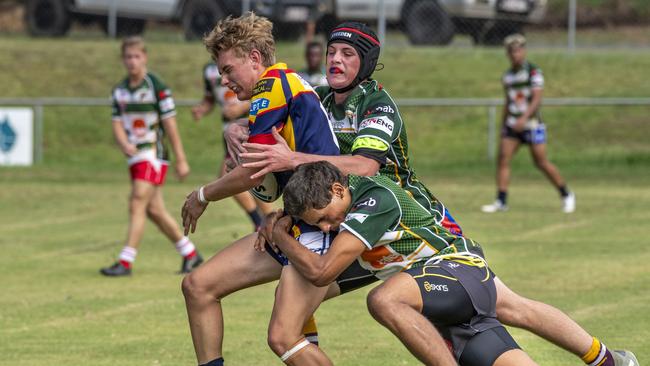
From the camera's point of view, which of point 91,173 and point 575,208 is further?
point 91,173

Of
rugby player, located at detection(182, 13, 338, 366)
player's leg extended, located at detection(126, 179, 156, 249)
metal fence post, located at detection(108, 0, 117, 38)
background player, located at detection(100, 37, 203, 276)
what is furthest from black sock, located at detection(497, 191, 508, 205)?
metal fence post, located at detection(108, 0, 117, 38)

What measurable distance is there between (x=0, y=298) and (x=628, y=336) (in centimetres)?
507

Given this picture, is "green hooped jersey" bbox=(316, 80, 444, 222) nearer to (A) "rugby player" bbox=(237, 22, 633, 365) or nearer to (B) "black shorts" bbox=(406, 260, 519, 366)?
(A) "rugby player" bbox=(237, 22, 633, 365)

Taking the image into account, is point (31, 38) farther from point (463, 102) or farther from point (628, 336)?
point (628, 336)

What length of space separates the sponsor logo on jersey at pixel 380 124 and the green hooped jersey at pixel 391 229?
24cm

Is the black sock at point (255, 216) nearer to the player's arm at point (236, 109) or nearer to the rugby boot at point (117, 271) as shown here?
the player's arm at point (236, 109)

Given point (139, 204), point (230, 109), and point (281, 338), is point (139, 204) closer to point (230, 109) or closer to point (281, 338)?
point (230, 109)

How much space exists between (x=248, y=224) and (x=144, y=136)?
3.51 meters

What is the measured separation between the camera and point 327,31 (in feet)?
90.2

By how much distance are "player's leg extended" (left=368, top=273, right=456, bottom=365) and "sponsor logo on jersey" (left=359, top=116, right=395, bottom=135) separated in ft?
2.76

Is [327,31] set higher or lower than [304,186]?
lower

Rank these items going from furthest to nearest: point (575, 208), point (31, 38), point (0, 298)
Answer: point (31, 38), point (575, 208), point (0, 298)

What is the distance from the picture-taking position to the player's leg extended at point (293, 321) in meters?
6.14

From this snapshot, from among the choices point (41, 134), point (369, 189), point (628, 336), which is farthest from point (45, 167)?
point (369, 189)
